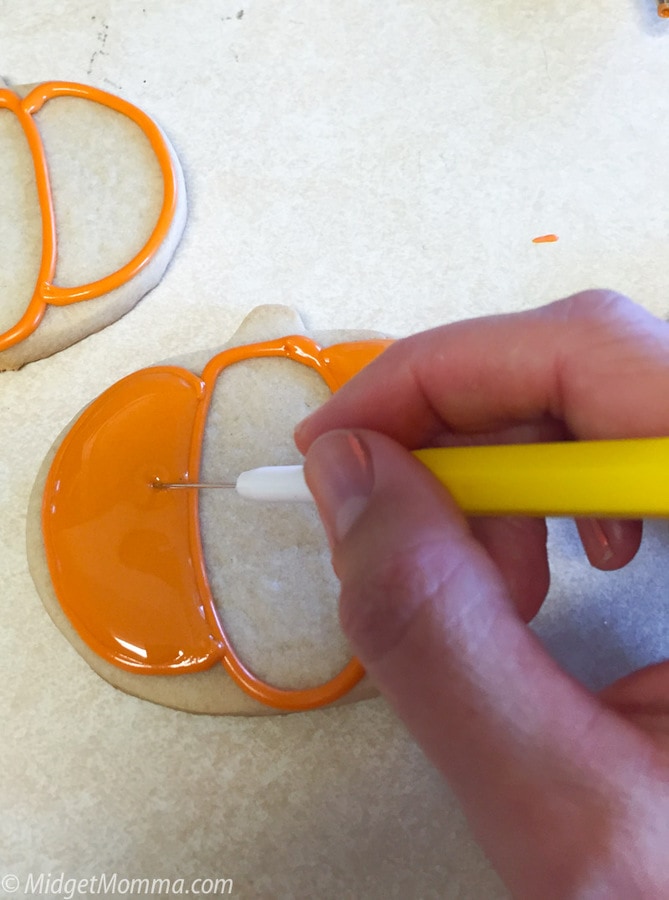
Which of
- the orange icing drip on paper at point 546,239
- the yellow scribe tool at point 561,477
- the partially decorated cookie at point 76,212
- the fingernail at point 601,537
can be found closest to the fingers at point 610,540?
the fingernail at point 601,537

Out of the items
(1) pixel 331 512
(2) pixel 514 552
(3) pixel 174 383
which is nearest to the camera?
(1) pixel 331 512

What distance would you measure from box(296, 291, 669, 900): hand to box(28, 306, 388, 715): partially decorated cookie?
15 cm

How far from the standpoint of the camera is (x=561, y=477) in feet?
1.28

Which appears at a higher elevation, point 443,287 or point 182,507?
point 443,287

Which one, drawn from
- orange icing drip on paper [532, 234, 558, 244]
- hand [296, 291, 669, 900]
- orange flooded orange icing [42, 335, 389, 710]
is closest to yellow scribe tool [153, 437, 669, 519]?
hand [296, 291, 669, 900]

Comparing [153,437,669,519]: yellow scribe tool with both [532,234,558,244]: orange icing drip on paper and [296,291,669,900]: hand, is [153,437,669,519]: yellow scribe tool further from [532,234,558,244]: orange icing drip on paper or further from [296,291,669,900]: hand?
[532,234,558,244]: orange icing drip on paper

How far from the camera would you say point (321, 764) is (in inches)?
23.8

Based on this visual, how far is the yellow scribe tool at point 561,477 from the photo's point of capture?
37 cm

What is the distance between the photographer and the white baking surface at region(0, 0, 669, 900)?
1.95ft

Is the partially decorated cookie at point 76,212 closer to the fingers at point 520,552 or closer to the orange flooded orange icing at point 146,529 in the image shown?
the orange flooded orange icing at point 146,529

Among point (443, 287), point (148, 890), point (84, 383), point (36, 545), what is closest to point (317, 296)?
point (443, 287)

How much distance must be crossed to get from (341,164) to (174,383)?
29 centimetres

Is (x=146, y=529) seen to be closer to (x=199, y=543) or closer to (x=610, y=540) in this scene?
(x=199, y=543)

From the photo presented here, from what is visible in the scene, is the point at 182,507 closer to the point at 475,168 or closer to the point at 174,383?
the point at 174,383
